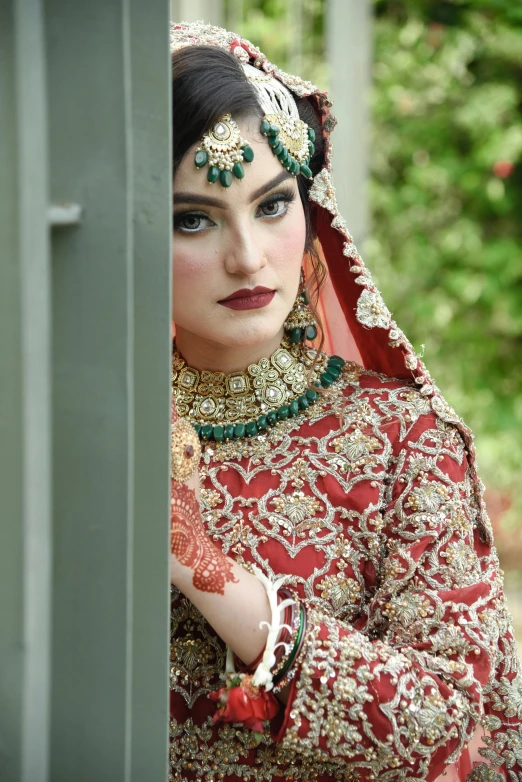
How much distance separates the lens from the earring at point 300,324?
1629 mm

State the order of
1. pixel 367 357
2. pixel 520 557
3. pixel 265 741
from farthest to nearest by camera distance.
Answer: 1. pixel 520 557
2. pixel 367 357
3. pixel 265 741

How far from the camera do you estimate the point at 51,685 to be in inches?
37.9

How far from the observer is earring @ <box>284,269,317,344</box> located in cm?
163

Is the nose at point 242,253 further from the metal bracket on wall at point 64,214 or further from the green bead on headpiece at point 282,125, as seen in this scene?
the metal bracket on wall at point 64,214

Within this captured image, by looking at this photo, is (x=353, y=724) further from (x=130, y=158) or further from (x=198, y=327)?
(x=130, y=158)

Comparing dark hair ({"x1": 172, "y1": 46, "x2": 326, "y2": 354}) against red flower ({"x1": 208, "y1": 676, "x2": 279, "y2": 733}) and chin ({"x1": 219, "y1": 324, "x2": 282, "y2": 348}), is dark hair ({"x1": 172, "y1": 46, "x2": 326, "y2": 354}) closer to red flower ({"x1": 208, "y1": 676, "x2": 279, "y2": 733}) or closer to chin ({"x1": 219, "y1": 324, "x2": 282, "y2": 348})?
chin ({"x1": 219, "y1": 324, "x2": 282, "y2": 348})

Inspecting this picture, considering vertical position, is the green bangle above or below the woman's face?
below

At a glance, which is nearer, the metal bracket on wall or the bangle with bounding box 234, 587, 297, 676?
the metal bracket on wall

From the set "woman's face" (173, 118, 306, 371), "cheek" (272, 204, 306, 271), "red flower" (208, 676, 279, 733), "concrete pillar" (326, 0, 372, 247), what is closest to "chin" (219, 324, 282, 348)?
"woman's face" (173, 118, 306, 371)

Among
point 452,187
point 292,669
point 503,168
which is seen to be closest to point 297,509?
point 292,669

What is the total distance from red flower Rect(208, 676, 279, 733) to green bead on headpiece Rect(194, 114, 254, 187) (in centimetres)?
70

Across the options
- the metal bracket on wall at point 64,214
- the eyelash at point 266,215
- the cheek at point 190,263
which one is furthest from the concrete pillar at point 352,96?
the metal bracket on wall at point 64,214

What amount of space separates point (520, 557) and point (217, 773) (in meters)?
3.84

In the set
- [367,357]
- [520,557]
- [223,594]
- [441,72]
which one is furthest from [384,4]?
[223,594]
